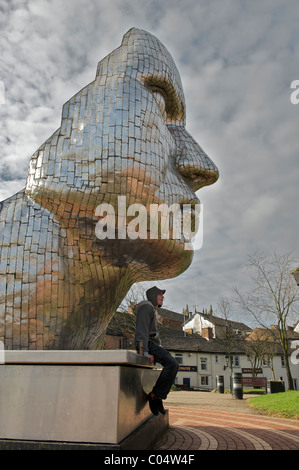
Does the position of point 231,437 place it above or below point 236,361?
below

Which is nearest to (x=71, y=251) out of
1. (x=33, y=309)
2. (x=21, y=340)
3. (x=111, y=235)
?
(x=111, y=235)

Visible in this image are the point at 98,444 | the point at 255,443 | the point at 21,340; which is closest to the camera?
the point at 98,444

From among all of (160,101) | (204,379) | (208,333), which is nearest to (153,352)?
(160,101)

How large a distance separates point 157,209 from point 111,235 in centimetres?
62

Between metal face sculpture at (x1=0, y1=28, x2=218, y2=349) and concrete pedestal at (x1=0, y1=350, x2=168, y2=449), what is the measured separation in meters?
0.49

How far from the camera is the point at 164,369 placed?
414 cm

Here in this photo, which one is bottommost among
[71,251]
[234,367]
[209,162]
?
[234,367]

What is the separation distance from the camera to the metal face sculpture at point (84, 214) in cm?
380

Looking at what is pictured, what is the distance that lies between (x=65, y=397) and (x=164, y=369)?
52.6 inches

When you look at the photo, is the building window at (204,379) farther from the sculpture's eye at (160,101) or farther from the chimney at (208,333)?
the sculpture's eye at (160,101)

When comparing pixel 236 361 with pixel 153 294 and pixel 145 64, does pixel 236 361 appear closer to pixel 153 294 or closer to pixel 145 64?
pixel 153 294

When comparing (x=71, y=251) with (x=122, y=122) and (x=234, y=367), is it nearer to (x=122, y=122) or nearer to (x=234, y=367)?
(x=122, y=122)

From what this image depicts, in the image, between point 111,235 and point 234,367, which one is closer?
point 111,235
